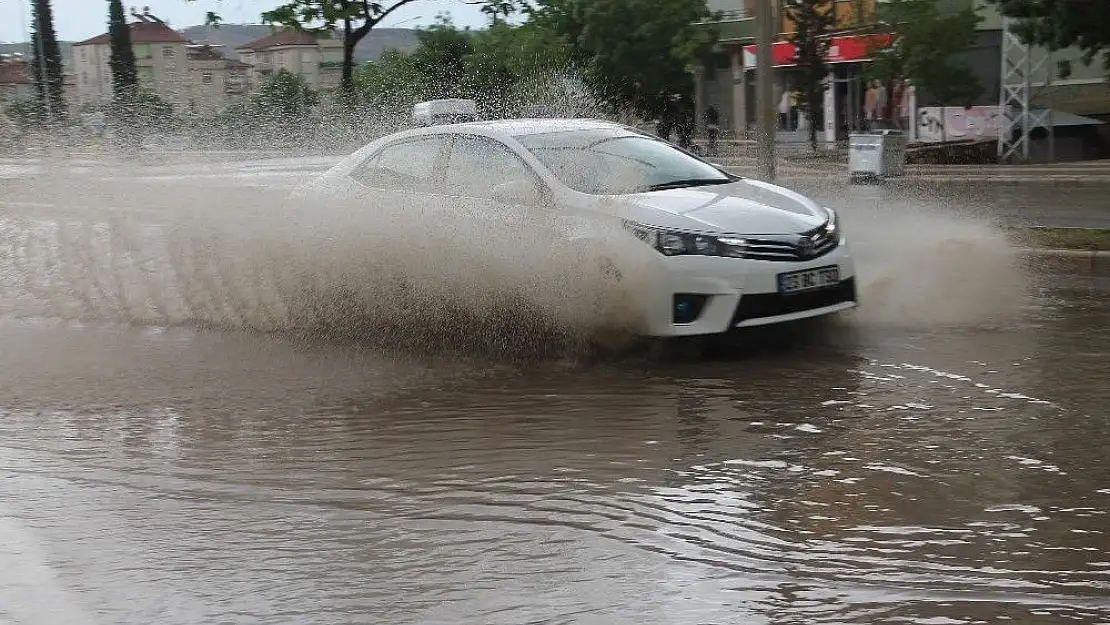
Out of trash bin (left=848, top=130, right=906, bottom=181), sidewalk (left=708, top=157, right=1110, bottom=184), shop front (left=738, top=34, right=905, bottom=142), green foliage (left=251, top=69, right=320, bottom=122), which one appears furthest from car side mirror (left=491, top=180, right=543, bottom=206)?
shop front (left=738, top=34, right=905, bottom=142)

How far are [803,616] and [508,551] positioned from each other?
3.52ft

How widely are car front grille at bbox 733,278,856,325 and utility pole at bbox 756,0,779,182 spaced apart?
566 cm

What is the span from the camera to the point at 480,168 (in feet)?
28.2

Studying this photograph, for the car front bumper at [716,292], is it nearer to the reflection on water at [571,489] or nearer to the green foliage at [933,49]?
the reflection on water at [571,489]

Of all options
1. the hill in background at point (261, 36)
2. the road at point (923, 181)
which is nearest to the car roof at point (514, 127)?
the road at point (923, 181)

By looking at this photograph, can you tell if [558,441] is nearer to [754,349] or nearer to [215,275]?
[754,349]

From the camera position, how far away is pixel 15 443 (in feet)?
20.8

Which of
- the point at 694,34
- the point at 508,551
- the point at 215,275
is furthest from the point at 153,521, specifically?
the point at 694,34

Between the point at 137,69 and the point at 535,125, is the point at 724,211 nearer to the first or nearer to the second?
the point at 535,125

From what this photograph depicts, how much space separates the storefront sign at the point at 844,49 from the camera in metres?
38.3

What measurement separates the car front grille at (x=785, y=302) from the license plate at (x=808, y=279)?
29mm

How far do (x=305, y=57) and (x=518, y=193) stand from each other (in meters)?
18.9

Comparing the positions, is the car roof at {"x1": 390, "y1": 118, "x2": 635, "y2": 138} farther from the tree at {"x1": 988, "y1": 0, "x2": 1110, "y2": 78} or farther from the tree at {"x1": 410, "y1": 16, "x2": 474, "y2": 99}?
the tree at {"x1": 410, "y1": 16, "x2": 474, "y2": 99}

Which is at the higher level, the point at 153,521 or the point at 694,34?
the point at 694,34
